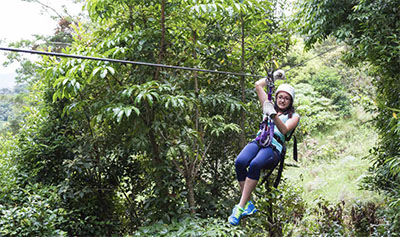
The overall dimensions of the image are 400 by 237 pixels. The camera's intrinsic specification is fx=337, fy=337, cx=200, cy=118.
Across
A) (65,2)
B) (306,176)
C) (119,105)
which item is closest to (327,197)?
(306,176)

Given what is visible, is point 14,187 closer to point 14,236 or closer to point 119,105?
point 14,236

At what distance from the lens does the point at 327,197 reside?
7.01 m

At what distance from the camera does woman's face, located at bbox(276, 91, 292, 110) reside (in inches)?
95.8

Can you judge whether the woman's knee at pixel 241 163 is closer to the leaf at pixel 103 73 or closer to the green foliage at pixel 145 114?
the green foliage at pixel 145 114

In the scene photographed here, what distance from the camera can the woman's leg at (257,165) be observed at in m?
2.35

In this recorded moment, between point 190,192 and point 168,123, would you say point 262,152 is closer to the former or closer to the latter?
point 168,123

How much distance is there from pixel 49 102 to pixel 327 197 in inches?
224

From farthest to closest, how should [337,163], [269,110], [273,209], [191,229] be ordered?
[337,163] → [273,209] → [191,229] → [269,110]

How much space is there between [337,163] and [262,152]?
708 cm

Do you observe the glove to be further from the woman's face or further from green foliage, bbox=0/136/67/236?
green foliage, bbox=0/136/67/236

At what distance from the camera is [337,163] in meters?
8.69

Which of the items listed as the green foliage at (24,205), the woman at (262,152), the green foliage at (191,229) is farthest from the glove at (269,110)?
the green foliage at (24,205)

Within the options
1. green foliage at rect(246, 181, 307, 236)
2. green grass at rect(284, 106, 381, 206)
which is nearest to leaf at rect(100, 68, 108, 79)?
green foliage at rect(246, 181, 307, 236)

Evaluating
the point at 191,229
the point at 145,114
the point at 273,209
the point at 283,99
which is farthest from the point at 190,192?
the point at 283,99
